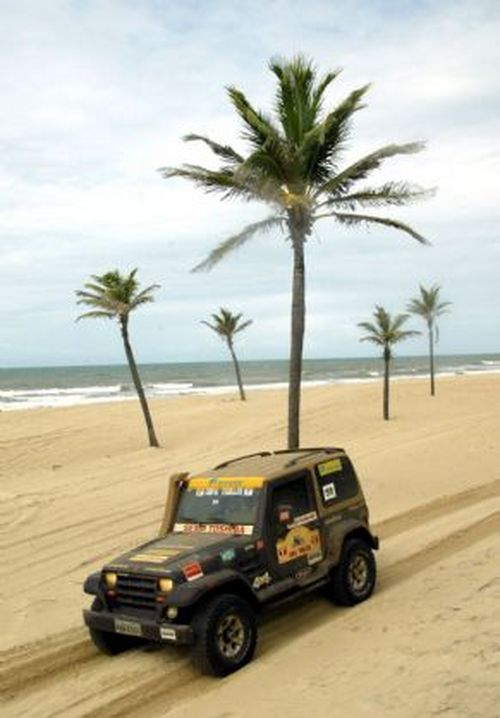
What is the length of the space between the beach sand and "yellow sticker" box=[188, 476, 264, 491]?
69.9 inches

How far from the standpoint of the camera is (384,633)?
8.51 metres

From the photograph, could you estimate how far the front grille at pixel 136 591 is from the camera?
809 centimetres

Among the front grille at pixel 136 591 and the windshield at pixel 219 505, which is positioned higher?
the windshield at pixel 219 505

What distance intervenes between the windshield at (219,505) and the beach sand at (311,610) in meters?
1.41

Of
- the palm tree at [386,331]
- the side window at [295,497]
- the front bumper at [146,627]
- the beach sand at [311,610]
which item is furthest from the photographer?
the palm tree at [386,331]

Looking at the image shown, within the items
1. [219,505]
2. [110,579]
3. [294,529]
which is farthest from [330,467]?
[110,579]

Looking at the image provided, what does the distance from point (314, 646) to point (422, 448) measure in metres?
15.2

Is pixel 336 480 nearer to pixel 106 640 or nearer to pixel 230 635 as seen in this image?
pixel 230 635

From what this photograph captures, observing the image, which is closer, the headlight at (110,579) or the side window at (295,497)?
the headlight at (110,579)

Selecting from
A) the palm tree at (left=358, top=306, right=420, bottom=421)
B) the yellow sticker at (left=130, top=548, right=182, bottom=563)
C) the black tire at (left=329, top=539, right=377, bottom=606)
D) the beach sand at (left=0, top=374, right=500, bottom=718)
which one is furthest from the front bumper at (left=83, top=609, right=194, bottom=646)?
the palm tree at (left=358, top=306, right=420, bottom=421)

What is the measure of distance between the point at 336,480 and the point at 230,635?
2899 millimetres

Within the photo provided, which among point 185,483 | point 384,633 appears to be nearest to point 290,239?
point 185,483

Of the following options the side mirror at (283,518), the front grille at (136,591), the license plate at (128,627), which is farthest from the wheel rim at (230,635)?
the side mirror at (283,518)

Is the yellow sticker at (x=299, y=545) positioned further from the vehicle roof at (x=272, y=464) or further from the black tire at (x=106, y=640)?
the black tire at (x=106, y=640)
